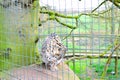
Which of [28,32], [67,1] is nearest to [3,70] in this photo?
[28,32]

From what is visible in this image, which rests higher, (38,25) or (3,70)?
(38,25)

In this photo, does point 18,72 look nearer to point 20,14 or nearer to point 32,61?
point 32,61

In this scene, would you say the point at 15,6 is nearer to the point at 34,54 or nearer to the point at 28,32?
the point at 28,32

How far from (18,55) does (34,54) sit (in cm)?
17

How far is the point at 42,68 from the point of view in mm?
2529

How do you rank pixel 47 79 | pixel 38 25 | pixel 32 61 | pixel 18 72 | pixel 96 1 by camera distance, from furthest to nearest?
pixel 38 25
pixel 32 61
pixel 18 72
pixel 47 79
pixel 96 1

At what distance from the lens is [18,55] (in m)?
2.93

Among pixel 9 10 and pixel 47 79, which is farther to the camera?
pixel 9 10

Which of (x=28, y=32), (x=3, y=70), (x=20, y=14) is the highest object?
(x=20, y=14)

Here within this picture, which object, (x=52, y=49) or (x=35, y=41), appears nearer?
(x=52, y=49)

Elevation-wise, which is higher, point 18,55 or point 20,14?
point 20,14

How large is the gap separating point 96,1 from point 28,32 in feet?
3.23

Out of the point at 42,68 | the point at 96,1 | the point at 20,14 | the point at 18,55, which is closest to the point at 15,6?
the point at 20,14

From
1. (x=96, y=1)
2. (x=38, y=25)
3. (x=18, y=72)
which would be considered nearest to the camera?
(x=96, y=1)
